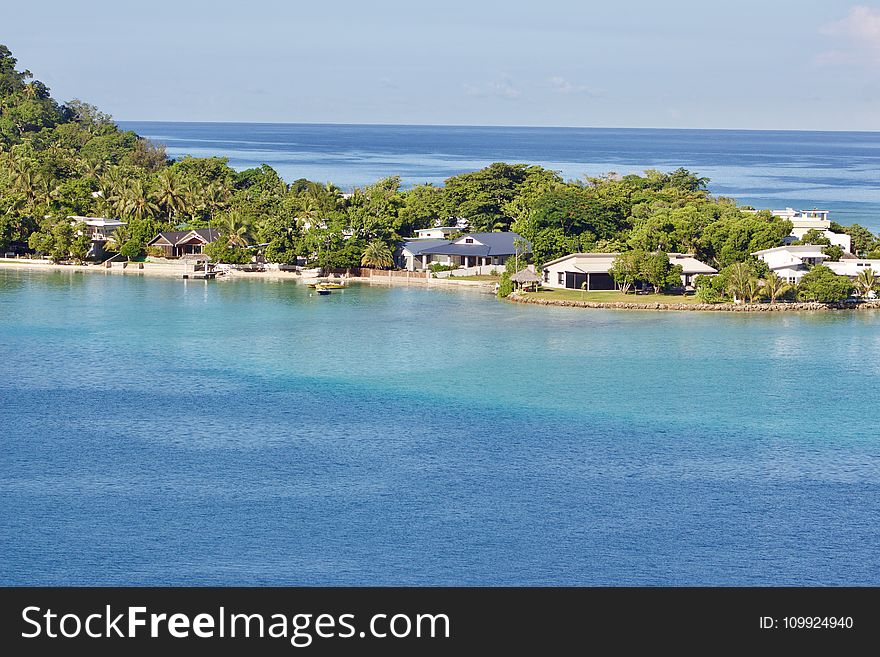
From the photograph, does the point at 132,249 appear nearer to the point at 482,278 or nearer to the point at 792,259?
the point at 482,278

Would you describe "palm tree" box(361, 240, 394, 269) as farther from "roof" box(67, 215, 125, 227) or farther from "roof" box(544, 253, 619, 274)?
"roof" box(67, 215, 125, 227)

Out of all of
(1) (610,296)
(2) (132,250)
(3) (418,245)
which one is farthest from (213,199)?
(1) (610,296)

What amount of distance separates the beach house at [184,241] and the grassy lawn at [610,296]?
66.0 feet

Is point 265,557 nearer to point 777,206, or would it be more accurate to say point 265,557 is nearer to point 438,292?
point 438,292

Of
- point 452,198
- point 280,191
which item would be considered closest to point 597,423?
point 452,198

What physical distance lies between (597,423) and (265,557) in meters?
11.3

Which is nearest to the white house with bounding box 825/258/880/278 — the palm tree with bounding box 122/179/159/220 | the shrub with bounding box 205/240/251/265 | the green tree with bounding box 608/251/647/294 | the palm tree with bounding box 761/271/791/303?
the palm tree with bounding box 761/271/791/303

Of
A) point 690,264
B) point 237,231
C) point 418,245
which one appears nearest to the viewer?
point 690,264

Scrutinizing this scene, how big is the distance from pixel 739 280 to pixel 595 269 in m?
6.19

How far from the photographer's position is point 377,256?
58281 millimetres

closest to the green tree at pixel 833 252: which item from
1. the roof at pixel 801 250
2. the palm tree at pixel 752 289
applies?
the roof at pixel 801 250

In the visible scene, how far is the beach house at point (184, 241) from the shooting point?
63.5 metres

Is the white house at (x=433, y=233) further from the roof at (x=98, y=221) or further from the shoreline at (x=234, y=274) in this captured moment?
the roof at (x=98, y=221)

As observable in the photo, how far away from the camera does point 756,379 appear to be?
35.0 metres
